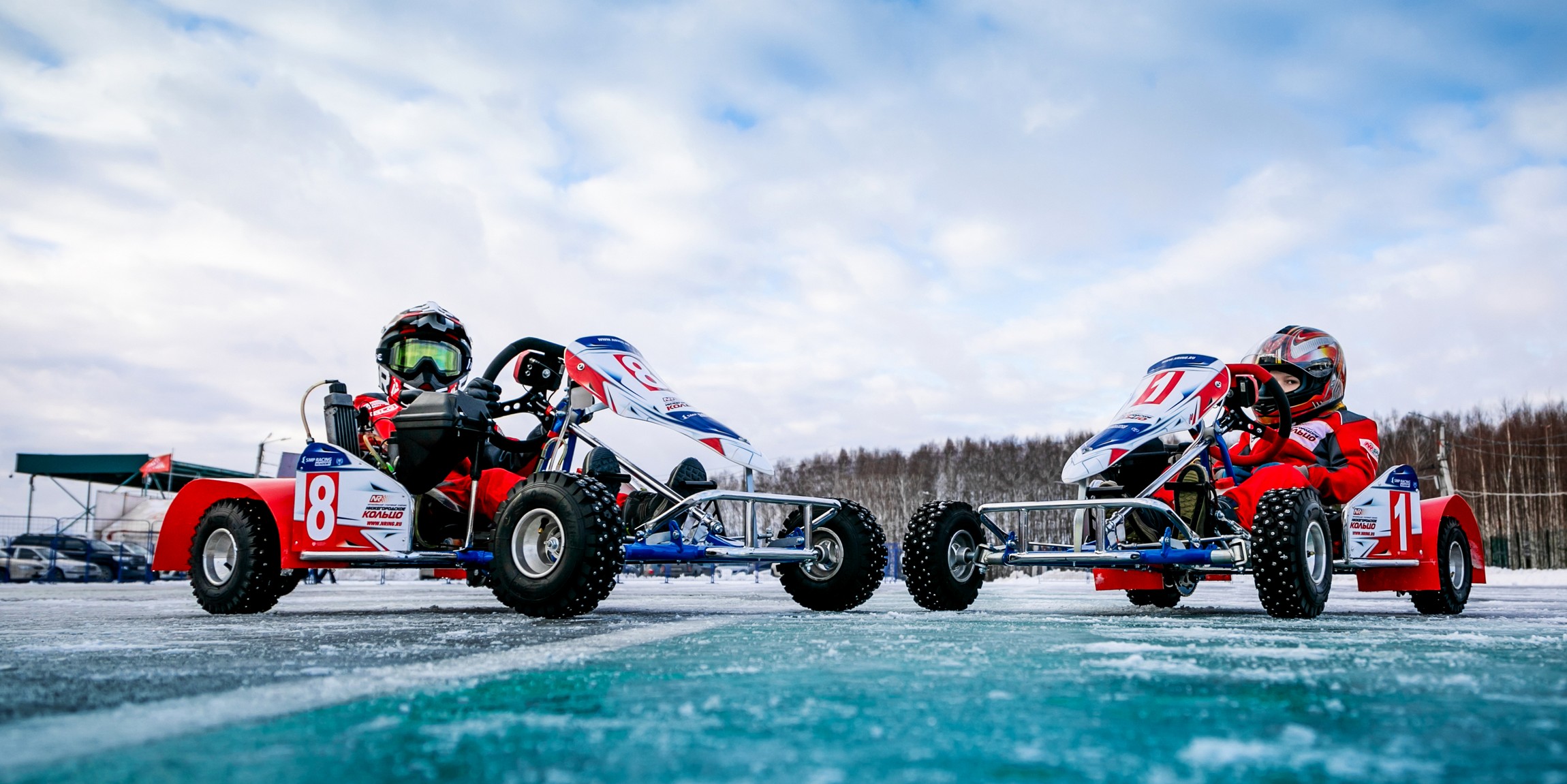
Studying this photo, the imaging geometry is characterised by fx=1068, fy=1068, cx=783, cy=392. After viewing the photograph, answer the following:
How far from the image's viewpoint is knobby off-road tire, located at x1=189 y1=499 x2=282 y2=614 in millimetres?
6633

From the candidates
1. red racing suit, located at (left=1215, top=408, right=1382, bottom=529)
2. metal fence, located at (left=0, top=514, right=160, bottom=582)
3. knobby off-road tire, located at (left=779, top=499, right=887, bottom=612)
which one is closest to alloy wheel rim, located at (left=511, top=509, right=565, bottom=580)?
knobby off-road tire, located at (left=779, top=499, right=887, bottom=612)

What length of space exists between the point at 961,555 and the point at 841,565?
775 millimetres

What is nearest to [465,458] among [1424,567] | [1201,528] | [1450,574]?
[1201,528]

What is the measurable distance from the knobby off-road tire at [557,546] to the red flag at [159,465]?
32444 millimetres

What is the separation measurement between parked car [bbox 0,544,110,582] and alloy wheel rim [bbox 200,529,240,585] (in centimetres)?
2255

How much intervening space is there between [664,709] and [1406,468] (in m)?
6.65

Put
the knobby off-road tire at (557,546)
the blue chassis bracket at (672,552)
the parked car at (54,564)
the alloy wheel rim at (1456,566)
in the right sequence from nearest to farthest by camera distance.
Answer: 1. the knobby off-road tire at (557,546)
2. the blue chassis bracket at (672,552)
3. the alloy wheel rim at (1456,566)
4. the parked car at (54,564)

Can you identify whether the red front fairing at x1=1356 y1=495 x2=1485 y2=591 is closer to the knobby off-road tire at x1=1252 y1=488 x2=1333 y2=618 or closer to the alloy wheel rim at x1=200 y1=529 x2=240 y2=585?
the knobby off-road tire at x1=1252 y1=488 x2=1333 y2=618

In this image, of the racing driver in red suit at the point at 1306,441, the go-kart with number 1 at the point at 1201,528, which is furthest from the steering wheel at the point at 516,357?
the racing driver in red suit at the point at 1306,441

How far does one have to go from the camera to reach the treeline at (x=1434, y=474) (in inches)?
1820

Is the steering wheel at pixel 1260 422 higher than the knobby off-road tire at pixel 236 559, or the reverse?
the steering wheel at pixel 1260 422

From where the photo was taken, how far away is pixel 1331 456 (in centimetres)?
748

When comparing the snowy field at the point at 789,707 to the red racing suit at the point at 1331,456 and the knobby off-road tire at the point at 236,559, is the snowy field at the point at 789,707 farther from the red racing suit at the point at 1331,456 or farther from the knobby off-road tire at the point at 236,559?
the red racing suit at the point at 1331,456

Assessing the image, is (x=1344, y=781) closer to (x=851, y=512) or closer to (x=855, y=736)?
(x=855, y=736)
